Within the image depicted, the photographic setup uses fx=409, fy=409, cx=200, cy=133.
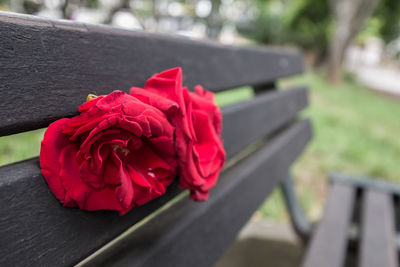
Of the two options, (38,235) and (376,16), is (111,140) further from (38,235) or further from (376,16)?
(376,16)

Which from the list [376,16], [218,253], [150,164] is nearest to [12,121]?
[150,164]

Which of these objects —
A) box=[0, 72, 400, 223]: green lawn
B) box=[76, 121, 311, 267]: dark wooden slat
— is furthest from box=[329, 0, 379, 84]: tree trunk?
box=[76, 121, 311, 267]: dark wooden slat

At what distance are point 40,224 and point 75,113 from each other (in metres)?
0.19

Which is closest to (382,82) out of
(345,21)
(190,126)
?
(345,21)

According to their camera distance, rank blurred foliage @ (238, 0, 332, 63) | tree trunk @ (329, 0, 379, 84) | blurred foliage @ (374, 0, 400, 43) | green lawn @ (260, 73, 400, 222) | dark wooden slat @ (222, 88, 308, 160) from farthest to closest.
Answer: blurred foliage @ (238, 0, 332, 63) → blurred foliage @ (374, 0, 400, 43) → tree trunk @ (329, 0, 379, 84) → green lawn @ (260, 73, 400, 222) → dark wooden slat @ (222, 88, 308, 160)

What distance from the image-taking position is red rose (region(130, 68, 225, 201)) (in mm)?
683

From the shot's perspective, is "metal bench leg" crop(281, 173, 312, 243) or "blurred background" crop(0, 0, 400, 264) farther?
"blurred background" crop(0, 0, 400, 264)

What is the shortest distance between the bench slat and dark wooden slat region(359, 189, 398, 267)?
3.65 ft

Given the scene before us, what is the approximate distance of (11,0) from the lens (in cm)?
439

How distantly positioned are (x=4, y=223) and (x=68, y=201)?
0.30 ft

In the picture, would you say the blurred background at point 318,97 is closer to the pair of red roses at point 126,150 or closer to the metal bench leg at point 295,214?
the pair of red roses at point 126,150

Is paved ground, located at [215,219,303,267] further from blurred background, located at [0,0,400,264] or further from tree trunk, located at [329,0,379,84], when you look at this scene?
tree trunk, located at [329,0,379,84]

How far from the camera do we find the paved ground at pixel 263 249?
89.7 inches

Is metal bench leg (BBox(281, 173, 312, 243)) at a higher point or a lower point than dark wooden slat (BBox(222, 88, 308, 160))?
lower
